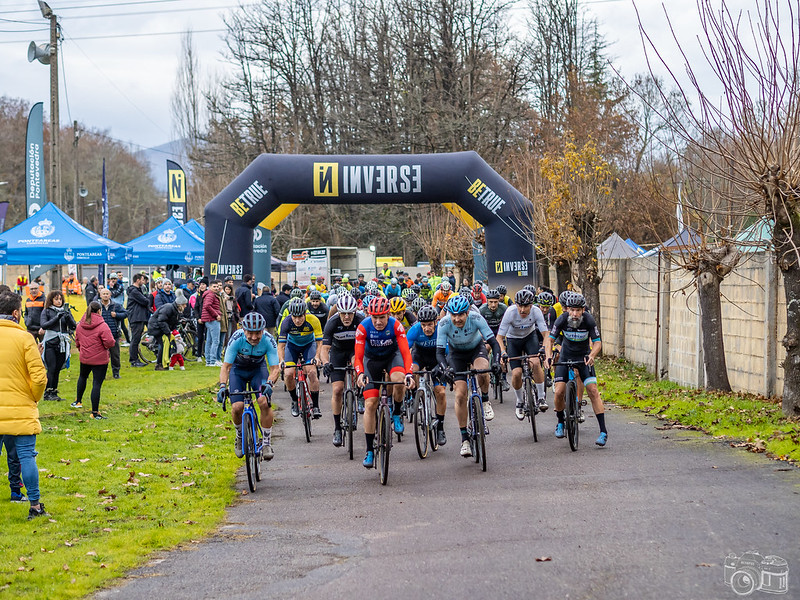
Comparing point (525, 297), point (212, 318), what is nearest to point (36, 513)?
point (525, 297)

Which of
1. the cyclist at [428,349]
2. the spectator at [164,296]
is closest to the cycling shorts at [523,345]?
the cyclist at [428,349]

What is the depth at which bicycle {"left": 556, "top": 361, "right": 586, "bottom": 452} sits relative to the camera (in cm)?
1128

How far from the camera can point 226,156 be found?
5450 centimetres

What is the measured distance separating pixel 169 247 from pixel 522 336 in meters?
15.8

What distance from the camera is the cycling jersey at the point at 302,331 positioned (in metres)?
13.3

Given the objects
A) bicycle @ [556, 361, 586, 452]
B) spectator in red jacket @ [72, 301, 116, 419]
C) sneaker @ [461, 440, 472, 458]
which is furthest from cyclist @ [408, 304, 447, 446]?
spectator in red jacket @ [72, 301, 116, 419]

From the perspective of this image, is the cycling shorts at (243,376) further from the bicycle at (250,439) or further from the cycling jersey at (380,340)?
the cycling jersey at (380,340)

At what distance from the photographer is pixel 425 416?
37.3 ft

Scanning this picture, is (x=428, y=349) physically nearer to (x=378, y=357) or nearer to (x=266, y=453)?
(x=378, y=357)

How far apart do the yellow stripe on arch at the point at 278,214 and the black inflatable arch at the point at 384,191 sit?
41.2 inches

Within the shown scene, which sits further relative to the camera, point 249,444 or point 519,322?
point 519,322

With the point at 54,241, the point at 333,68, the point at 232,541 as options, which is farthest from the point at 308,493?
the point at 333,68

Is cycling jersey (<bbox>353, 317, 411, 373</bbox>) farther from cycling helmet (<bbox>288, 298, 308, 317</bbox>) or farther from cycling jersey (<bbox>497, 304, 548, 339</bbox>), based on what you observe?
cycling jersey (<bbox>497, 304, 548, 339</bbox>)

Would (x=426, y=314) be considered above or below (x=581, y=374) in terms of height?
above
